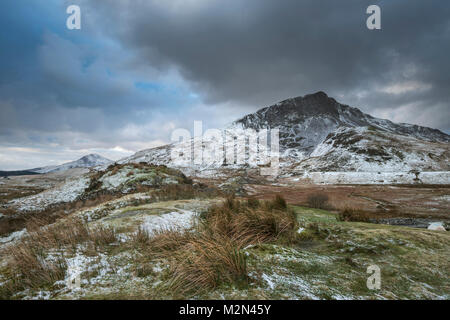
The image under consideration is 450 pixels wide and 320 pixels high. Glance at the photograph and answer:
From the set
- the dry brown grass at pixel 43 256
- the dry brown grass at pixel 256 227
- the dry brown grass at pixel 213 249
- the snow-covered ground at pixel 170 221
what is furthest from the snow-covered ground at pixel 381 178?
the dry brown grass at pixel 43 256

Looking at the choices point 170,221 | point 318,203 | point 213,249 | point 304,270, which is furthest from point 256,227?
point 318,203

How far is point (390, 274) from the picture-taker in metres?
3.16

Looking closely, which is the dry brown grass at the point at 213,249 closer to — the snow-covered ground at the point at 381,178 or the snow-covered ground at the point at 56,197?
the snow-covered ground at the point at 56,197

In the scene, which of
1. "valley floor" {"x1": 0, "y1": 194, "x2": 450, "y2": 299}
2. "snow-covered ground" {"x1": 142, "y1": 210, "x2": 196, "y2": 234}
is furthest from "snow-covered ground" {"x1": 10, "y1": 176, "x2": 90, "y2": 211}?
"valley floor" {"x1": 0, "y1": 194, "x2": 450, "y2": 299}

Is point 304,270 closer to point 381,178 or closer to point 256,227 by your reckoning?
point 256,227

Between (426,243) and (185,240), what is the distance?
499cm

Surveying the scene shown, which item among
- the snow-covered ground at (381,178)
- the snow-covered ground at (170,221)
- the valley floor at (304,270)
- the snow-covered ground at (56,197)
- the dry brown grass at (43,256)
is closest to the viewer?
→ the valley floor at (304,270)

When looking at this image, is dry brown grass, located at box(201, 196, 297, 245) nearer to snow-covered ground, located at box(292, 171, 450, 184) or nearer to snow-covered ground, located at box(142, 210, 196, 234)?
snow-covered ground, located at box(142, 210, 196, 234)

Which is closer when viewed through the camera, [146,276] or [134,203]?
[146,276]

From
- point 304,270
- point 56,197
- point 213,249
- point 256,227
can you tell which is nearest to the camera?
point 304,270

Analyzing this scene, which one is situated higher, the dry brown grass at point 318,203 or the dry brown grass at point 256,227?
the dry brown grass at point 256,227

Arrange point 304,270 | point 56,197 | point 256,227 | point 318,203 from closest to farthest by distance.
Result: 1. point 304,270
2. point 256,227
3. point 318,203
4. point 56,197
